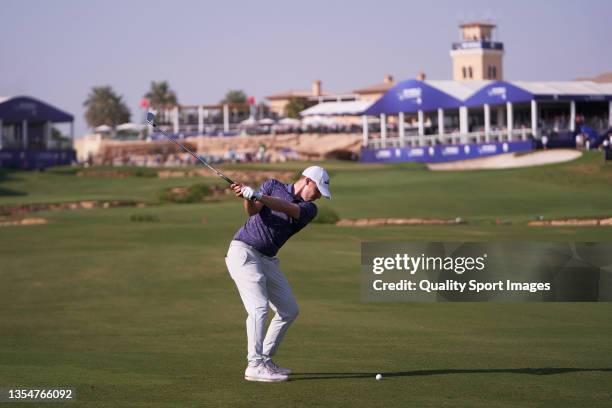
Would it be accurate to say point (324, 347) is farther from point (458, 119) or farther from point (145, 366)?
point (458, 119)

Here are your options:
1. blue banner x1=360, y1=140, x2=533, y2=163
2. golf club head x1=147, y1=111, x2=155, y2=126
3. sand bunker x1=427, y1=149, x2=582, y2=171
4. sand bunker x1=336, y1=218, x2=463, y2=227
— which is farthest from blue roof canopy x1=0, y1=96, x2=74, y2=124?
golf club head x1=147, y1=111, x2=155, y2=126

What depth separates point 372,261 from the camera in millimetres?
25156

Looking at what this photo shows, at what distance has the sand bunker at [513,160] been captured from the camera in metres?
68.6

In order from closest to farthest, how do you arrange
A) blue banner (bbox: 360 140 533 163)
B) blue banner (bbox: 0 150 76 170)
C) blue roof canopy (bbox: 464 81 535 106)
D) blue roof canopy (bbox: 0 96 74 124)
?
blue banner (bbox: 360 140 533 163), blue roof canopy (bbox: 464 81 535 106), blue banner (bbox: 0 150 76 170), blue roof canopy (bbox: 0 96 74 124)

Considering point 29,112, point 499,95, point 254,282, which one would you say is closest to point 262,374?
point 254,282

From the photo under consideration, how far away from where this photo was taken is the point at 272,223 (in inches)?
485

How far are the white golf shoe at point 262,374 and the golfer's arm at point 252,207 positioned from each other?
158cm

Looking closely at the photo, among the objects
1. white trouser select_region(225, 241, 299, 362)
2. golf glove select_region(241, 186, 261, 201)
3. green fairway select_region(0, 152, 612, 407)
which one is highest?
golf glove select_region(241, 186, 261, 201)

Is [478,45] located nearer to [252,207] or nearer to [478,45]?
[478,45]

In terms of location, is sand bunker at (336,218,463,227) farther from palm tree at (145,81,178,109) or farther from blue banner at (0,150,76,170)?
palm tree at (145,81,178,109)

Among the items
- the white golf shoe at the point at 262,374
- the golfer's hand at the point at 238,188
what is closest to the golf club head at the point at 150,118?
the golfer's hand at the point at 238,188

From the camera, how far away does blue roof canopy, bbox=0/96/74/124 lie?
95.2m

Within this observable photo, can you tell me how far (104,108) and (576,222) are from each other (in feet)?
503

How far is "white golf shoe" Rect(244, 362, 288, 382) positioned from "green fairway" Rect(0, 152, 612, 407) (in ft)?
0.59
